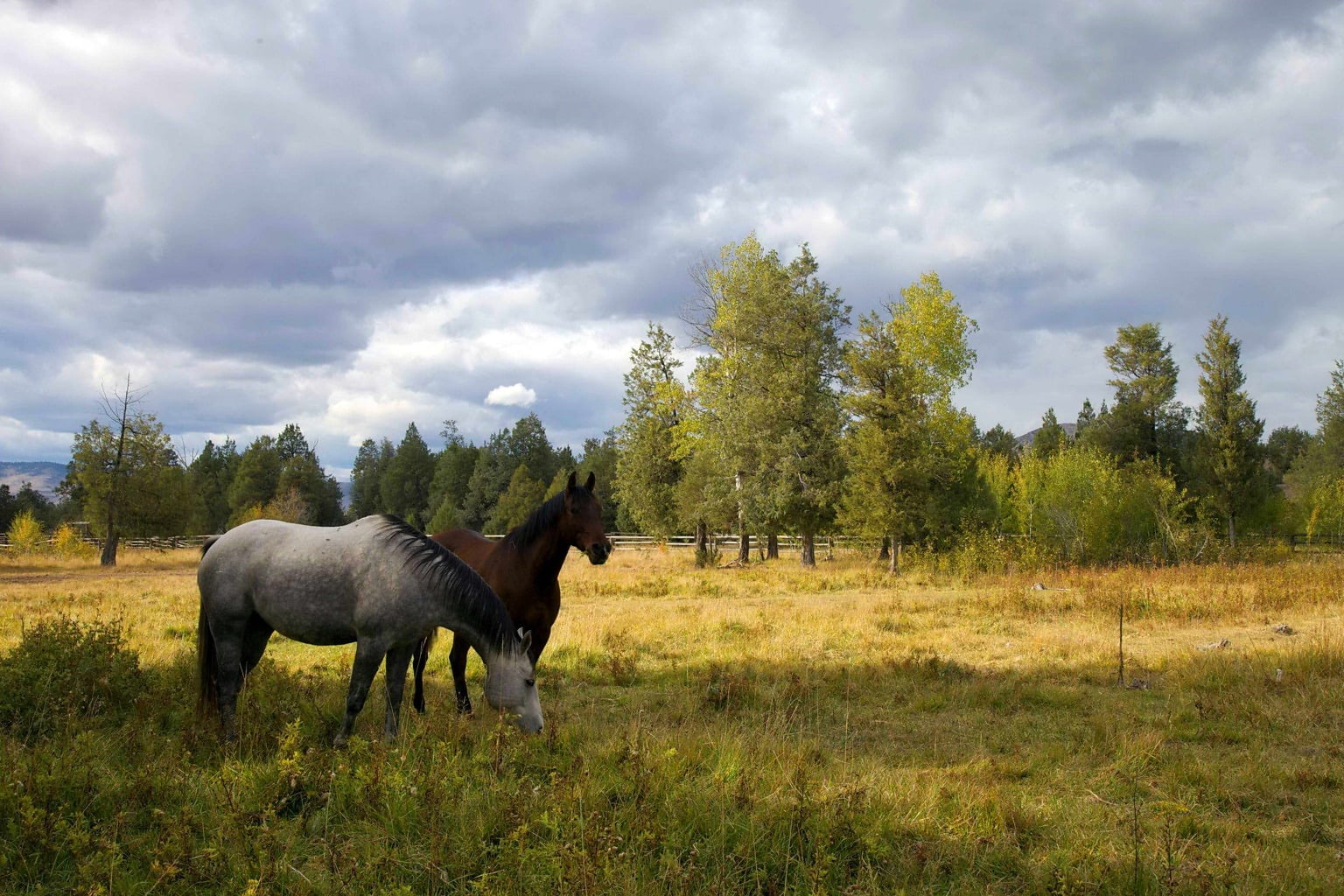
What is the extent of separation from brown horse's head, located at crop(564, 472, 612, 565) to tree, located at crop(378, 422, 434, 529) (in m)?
79.0

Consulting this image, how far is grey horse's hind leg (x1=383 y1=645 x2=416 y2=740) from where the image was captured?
17.5 ft

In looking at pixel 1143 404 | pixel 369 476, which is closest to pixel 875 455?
pixel 1143 404

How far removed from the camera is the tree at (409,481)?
273ft

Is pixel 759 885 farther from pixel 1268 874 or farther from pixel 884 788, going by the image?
pixel 1268 874

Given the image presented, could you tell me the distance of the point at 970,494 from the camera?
3073cm

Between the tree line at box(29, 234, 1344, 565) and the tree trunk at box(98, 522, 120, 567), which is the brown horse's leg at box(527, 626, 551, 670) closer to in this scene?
the tree line at box(29, 234, 1344, 565)

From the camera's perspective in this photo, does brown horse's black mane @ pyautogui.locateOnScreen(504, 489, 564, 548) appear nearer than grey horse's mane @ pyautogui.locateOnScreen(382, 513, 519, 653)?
No

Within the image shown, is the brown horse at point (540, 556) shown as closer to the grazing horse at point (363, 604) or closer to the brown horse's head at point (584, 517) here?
the brown horse's head at point (584, 517)

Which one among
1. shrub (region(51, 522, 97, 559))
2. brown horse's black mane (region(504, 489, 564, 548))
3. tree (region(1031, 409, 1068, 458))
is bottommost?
shrub (region(51, 522, 97, 559))

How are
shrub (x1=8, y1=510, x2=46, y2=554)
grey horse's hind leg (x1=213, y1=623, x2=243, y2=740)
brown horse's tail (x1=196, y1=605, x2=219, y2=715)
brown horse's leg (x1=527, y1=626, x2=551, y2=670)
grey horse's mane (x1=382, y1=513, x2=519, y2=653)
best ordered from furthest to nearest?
shrub (x1=8, y1=510, x2=46, y2=554) < brown horse's leg (x1=527, y1=626, x2=551, y2=670) < brown horse's tail (x1=196, y1=605, x2=219, y2=715) < grey horse's hind leg (x1=213, y1=623, x2=243, y2=740) < grey horse's mane (x1=382, y1=513, x2=519, y2=653)

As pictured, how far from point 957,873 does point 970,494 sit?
28.8 m

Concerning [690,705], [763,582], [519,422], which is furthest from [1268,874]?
[519,422]

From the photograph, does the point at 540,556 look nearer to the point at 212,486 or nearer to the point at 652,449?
the point at 652,449

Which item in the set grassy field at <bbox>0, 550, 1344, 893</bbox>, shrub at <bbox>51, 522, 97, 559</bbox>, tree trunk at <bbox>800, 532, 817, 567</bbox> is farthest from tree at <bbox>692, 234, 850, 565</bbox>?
shrub at <bbox>51, 522, 97, 559</bbox>
